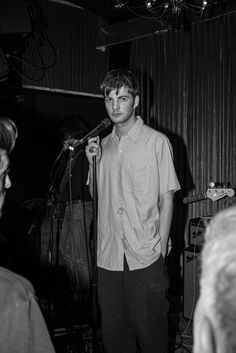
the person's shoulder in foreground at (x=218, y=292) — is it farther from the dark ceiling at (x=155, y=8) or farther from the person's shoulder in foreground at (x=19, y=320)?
the dark ceiling at (x=155, y=8)

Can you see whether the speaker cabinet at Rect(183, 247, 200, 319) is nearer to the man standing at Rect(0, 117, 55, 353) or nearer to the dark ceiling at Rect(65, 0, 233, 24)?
the dark ceiling at Rect(65, 0, 233, 24)

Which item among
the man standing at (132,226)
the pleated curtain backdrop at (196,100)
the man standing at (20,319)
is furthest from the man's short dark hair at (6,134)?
the pleated curtain backdrop at (196,100)

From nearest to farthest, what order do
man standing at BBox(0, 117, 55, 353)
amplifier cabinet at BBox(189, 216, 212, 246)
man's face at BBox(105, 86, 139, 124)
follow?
man standing at BBox(0, 117, 55, 353)
man's face at BBox(105, 86, 139, 124)
amplifier cabinet at BBox(189, 216, 212, 246)

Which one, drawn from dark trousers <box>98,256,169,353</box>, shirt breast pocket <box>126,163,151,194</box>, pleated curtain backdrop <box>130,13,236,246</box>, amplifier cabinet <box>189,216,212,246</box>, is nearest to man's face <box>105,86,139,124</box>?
shirt breast pocket <box>126,163,151,194</box>

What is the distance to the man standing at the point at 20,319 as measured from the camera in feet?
2.81

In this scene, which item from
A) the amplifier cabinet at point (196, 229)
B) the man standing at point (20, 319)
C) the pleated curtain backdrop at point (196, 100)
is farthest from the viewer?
the pleated curtain backdrop at point (196, 100)

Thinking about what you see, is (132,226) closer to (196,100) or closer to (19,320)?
(19,320)

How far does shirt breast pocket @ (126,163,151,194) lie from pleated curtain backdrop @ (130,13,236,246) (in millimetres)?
2095

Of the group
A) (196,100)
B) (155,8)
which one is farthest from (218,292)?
(196,100)

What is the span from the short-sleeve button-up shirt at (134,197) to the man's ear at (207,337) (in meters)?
1.64

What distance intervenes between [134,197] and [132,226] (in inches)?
6.0

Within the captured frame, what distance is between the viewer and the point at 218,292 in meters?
0.44

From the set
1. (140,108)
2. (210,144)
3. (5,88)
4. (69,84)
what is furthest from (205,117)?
(5,88)

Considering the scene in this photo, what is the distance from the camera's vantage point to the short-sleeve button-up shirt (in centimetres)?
210
